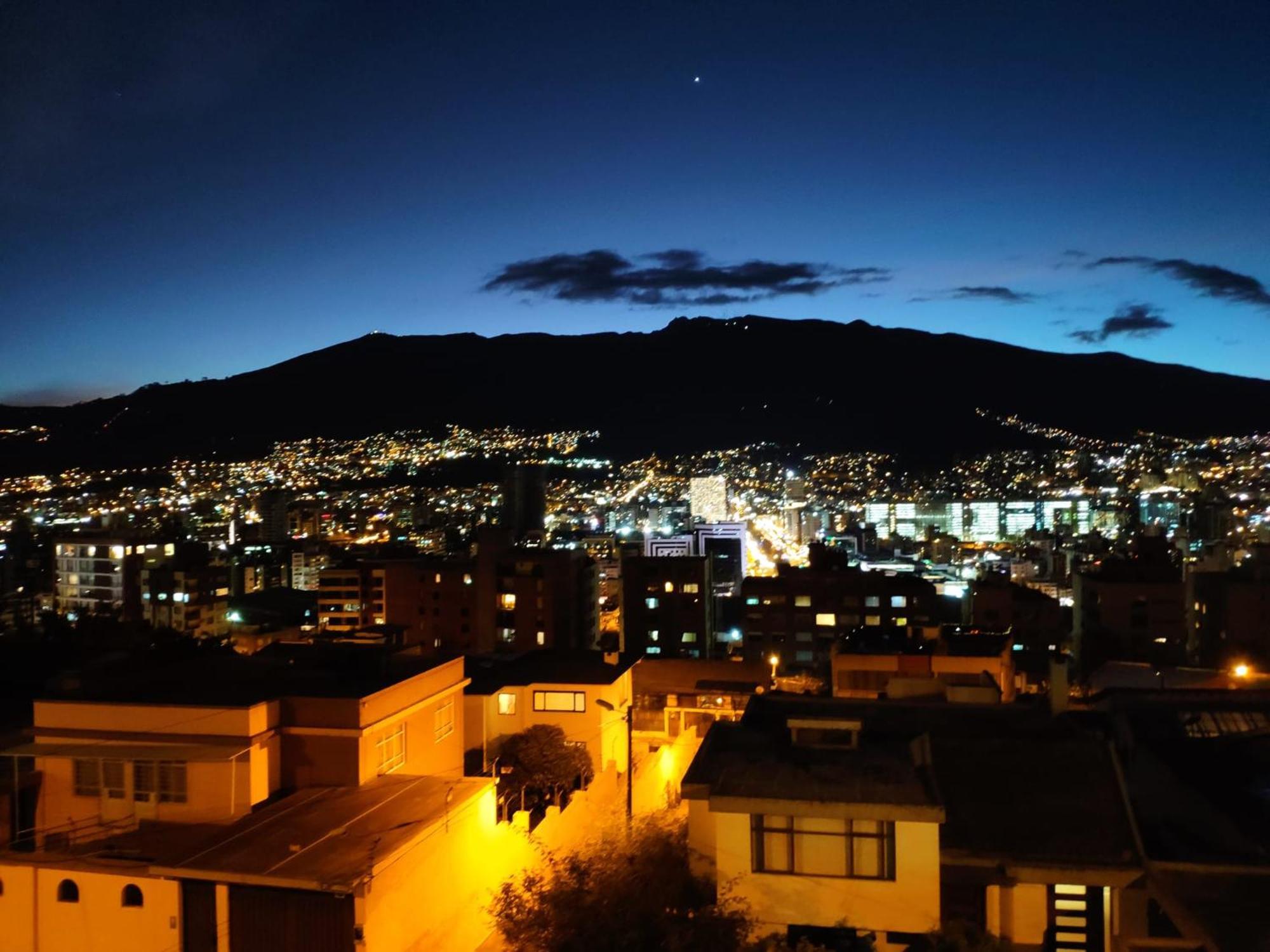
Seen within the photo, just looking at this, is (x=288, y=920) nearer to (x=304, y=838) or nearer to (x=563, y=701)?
(x=304, y=838)

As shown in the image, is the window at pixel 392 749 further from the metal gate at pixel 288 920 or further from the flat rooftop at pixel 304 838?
the metal gate at pixel 288 920

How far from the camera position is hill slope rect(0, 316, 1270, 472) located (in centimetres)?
9506

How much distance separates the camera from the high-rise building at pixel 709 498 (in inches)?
2628

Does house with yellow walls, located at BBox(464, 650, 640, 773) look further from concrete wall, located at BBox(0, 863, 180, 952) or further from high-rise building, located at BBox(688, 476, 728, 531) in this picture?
high-rise building, located at BBox(688, 476, 728, 531)

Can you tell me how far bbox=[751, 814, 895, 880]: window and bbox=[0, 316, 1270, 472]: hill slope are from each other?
75.5 m

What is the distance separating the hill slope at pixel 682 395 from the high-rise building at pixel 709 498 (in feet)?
70.5

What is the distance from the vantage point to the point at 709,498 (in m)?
70.4

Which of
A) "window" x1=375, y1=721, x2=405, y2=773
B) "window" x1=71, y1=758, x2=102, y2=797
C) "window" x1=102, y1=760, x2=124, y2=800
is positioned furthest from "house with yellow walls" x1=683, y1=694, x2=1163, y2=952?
"window" x1=71, y1=758, x2=102, y2=797

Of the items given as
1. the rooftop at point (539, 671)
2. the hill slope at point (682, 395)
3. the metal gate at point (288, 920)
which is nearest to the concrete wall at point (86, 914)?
the metal gate at point (288, 920)

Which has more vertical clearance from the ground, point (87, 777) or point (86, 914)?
point (87, 777)

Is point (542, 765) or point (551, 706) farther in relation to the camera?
point (551, 706)

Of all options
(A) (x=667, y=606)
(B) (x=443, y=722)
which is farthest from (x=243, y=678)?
(A) (x=667, y=606)

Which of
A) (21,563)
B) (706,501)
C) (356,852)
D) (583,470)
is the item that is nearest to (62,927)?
(356,852)

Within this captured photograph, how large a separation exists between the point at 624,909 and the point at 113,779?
4373 millimetres
